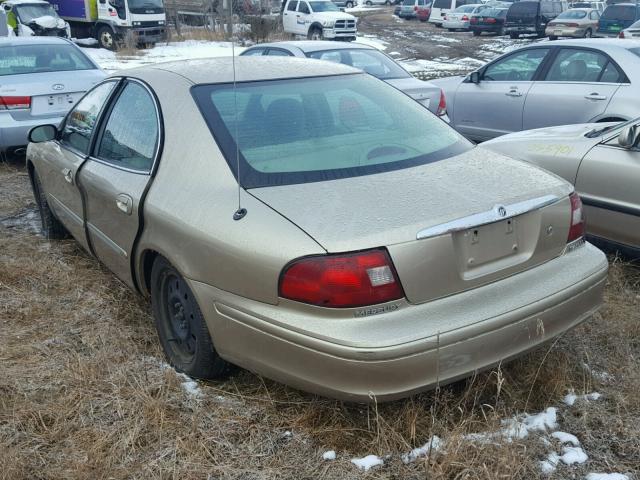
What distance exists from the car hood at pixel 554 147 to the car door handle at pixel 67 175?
276cm

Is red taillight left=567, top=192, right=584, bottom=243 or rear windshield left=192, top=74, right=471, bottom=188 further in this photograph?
red taillight left=567, top=192, right=584, bottom=243

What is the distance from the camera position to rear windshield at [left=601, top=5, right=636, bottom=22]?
24.6 m

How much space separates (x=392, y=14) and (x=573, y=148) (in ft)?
156

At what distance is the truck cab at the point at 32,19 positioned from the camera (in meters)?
20.3

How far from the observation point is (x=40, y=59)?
7.79 meters

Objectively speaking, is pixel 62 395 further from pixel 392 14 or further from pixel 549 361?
pixel 392 14

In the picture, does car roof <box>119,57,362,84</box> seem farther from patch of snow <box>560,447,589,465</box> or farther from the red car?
the red car

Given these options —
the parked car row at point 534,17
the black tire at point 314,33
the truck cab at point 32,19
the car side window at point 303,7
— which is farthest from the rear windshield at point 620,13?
the truck cab at point 32,19

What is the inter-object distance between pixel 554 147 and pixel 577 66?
289 centimetres

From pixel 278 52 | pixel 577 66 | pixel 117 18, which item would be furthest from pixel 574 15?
pixel 577 66

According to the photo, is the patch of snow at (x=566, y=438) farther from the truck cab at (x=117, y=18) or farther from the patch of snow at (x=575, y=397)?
the truck cab at (x=117, y=18)

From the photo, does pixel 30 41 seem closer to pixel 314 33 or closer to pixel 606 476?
pixel 606 476

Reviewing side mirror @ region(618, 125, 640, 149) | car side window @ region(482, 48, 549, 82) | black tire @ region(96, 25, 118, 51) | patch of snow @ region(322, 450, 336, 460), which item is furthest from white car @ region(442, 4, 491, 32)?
patch of snow @ region(322, 450, 336, 460)

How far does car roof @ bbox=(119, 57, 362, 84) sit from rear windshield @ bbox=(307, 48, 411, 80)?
4.47m
